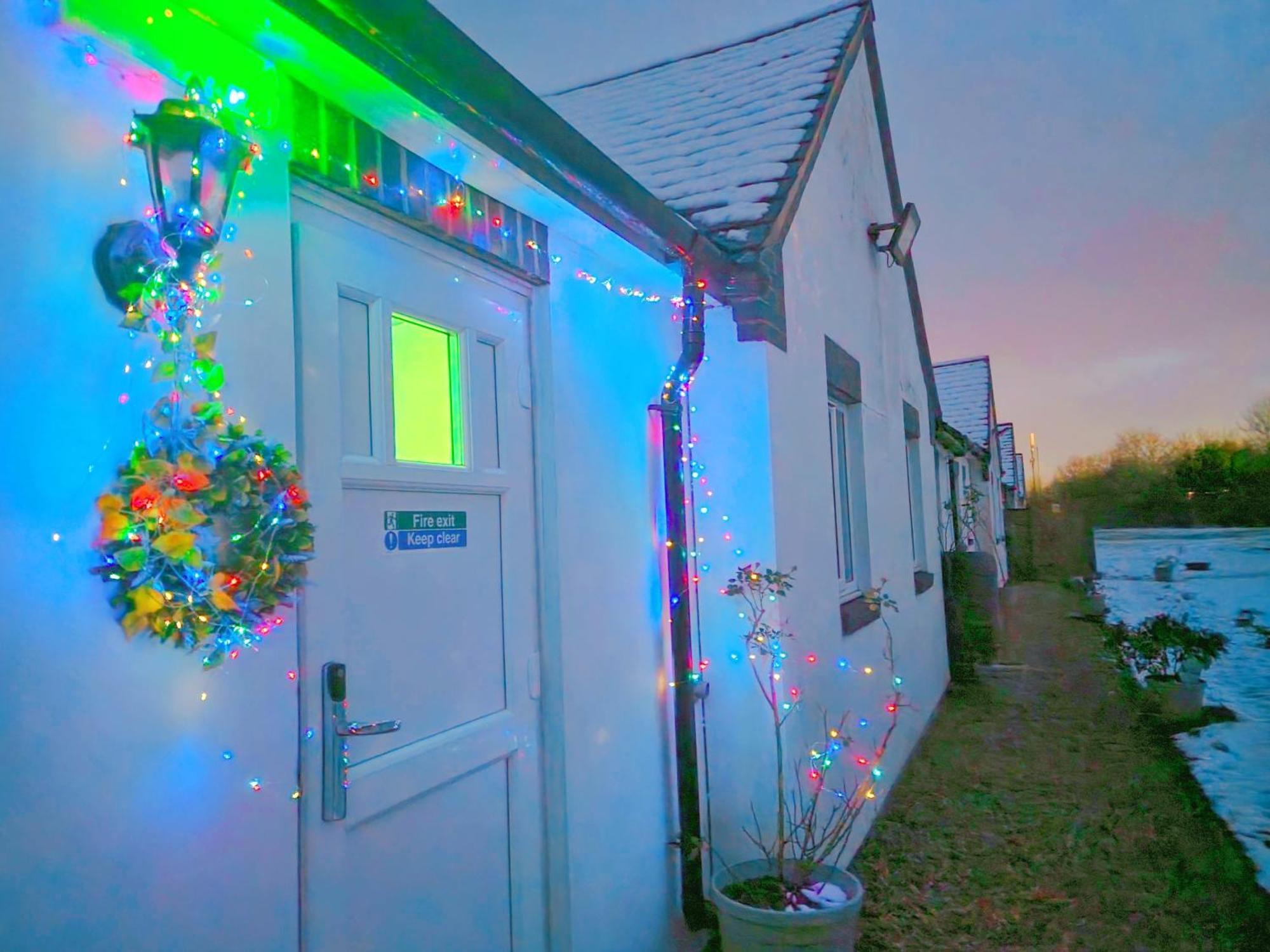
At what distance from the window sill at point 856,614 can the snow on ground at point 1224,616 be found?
211 cm

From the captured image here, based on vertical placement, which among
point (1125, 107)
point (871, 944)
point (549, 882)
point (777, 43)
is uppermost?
point (1125, 107)

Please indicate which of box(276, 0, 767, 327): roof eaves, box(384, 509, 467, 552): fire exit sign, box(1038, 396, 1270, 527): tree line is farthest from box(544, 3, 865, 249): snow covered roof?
box(1038, 396, 1270, 527): tree line

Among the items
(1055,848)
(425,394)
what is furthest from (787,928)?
(1055,848)

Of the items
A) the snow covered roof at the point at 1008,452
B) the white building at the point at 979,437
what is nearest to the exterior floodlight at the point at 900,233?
the white building at the point at 979,437

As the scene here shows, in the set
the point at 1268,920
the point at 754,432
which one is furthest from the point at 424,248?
the point at 1268,920

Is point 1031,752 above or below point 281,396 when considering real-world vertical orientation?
below

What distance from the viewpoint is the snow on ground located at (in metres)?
5.12

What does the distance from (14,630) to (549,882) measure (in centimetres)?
197

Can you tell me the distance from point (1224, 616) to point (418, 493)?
12526 millimetres

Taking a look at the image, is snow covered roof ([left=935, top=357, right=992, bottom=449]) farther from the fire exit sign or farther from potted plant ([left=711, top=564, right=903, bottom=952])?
the fire exit sign

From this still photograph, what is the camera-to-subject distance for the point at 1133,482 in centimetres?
2009

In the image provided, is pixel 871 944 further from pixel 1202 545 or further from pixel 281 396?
pixel 1202 545

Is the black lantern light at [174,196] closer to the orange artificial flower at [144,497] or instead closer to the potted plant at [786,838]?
the orange artificial flower at [144,497]

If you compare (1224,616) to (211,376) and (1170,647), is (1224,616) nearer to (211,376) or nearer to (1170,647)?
(1170,647)
